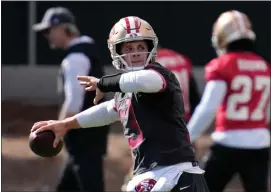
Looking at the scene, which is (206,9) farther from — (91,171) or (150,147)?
(150,147)

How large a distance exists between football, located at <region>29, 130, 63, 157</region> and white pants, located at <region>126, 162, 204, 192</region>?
62 centimetres

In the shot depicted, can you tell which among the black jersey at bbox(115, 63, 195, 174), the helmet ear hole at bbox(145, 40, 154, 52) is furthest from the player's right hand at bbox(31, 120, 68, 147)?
the helmet ear hole at bbox(145, 40, 154, 52)

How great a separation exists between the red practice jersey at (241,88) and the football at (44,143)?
6.21 ft

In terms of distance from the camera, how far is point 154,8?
1573cm

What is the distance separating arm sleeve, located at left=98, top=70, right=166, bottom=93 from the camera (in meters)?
5.32

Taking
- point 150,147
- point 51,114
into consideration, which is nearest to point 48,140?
point 150,147

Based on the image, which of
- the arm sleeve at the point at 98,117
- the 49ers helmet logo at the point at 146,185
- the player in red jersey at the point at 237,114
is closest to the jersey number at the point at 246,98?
the player in red jersey at the point at 237,114

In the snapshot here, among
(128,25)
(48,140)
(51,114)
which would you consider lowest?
(51,114)

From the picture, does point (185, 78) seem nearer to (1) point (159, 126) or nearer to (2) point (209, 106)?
(2) point (209, 106)

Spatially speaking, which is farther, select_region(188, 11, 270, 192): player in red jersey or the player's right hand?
select_region(188, 11, 270, 192): player in red jersey

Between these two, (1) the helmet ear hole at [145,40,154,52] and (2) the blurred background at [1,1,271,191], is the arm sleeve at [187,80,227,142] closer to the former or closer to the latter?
(1) the helmet ear hole at [145,40,154,52]

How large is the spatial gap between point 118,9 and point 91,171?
7.97m

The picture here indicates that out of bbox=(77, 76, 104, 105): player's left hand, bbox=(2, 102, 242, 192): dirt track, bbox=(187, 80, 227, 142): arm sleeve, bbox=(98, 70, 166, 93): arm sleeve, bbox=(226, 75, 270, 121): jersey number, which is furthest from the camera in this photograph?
bbox=(2, 102, 242, 192): dirt track

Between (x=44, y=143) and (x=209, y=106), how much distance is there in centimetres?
188
